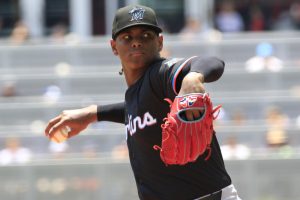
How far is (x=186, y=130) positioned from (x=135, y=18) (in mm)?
603

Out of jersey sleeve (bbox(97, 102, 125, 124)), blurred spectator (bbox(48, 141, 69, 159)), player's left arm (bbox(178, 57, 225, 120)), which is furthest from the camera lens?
blurred spectator (bbox(48, 141, 69, 159))

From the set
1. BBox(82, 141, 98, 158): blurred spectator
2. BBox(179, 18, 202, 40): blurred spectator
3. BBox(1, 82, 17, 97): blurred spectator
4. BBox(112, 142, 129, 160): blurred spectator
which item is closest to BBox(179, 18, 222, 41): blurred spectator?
BBox(179, 18, 202, 40): blurred spectator

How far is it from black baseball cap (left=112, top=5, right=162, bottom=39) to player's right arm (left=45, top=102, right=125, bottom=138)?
0.79m

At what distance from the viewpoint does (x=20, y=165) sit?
8.52 meters

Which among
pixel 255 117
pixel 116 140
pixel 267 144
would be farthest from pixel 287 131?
pixel 116 140

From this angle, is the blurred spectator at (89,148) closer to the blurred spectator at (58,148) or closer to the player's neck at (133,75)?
the blurred spectator at (58,148)

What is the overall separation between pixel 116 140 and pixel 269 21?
19.5 feet

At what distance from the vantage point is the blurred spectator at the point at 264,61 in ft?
37.7

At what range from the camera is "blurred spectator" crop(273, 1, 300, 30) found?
43.9 feet

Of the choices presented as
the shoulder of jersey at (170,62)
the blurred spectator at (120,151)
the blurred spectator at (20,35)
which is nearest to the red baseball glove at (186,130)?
the shoulder of jersey at (170,62)

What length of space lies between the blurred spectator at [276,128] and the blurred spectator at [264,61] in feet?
4.57

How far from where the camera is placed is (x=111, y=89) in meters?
11.7

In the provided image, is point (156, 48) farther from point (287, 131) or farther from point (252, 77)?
point (252, 77)

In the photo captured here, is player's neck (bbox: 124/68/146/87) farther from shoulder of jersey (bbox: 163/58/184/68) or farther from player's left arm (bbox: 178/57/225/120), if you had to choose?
player's left arm (bbox: 178/57/225/120)
